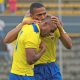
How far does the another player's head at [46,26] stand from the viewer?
6148 mm

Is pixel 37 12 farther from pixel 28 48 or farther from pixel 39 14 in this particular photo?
pixel 28 48

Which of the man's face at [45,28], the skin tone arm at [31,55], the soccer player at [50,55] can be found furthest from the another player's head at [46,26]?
the skin tone arm at [31,55]

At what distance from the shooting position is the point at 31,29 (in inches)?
240

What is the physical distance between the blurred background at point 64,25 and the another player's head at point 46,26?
4.99 metres

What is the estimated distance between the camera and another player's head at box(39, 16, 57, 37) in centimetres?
615

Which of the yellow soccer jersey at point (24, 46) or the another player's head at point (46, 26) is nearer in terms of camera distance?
the yellow soccer jersey at point (24, 46)

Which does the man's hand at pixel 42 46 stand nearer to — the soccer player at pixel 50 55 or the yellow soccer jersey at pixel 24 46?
the yellow soccer jersey at pixel 24 46

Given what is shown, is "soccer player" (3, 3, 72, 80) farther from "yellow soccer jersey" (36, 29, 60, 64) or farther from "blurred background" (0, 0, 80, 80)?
"blurred background" (0, 0, 80, 80)

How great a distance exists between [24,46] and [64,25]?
5.97 m

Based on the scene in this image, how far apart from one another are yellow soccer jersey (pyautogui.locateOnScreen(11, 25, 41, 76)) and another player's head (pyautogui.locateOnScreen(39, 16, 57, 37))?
11 centimetres

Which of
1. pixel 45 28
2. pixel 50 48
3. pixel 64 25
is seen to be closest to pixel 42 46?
pixel 45 28

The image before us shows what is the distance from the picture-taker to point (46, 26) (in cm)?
615

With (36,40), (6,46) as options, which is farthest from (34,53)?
(6,46)

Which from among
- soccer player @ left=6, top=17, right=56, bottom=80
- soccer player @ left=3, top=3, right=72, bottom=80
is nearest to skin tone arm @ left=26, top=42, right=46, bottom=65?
soccer player @ left=6, top=17, right=56, bottom=80
